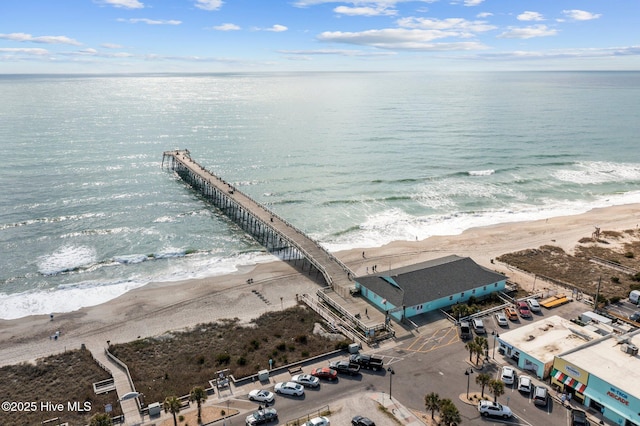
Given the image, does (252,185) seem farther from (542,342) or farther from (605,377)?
(605,377)

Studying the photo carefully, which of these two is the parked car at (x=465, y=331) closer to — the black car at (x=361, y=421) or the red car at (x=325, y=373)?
the red car at (x=325, y=373)

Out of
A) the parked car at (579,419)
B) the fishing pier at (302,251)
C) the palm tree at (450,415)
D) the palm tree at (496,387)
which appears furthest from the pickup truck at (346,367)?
the parked car at (579,419)

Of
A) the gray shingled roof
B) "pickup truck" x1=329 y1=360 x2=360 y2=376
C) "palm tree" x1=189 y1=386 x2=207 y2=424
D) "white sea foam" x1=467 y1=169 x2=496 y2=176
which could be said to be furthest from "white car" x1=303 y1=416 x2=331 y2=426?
"white sea foam" x1=467 y1=169 x2=496 y2=176

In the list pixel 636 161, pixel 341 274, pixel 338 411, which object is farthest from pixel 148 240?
pixel 636 161


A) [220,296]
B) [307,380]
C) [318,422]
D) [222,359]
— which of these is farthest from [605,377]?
[220,296]

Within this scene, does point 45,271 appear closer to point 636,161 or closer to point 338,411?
point 338,411
